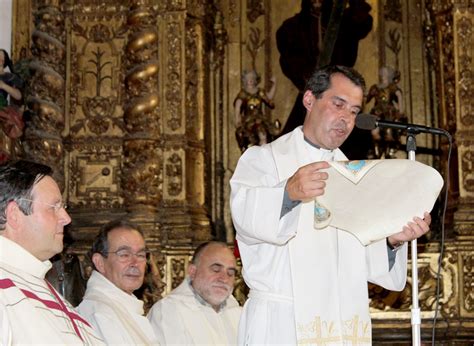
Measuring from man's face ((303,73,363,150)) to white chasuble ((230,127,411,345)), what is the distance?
11.7 inches

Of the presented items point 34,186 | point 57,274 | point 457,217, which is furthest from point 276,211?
point 457,217

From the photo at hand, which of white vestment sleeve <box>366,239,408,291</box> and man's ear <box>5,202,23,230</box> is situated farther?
white vestment sleeve <box>366,239,408,291</box>

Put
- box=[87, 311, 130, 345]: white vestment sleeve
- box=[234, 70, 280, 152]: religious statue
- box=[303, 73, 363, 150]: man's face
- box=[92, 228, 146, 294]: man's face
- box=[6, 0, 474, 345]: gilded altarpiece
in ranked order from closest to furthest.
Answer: box=[303, 73, 363, 150]: man's face < box=[87, 311, 130, 345]: white vestment sleeve < box=[92, 228, 146, 294]: man's face < box=[6, 0, 474, 345]: gilded altarpiece < box=[234, 70, 280, 152]: religious statue

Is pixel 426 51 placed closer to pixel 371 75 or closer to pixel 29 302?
pixel 371 75

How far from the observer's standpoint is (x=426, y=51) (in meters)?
10.5

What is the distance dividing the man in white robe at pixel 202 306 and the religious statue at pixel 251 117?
3.15 metres

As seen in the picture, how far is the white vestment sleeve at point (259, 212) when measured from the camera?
438cm

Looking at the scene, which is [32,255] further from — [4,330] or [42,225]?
[4,330]

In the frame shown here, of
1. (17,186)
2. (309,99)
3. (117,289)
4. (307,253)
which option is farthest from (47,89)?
(17,186)

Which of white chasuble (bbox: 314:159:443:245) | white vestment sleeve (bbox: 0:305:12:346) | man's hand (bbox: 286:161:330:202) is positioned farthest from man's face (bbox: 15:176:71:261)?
white chasuble (bbox: 314:159:443:245)

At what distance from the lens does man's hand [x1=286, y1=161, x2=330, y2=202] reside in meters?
4.15

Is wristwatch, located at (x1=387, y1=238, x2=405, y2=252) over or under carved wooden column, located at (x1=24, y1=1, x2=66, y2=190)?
under

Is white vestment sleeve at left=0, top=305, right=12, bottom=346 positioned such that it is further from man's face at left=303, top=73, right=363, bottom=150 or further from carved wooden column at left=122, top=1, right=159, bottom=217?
carved wooden column at left=122, top=1, right=159, bottom=217

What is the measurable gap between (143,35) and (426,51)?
10.1 ft
